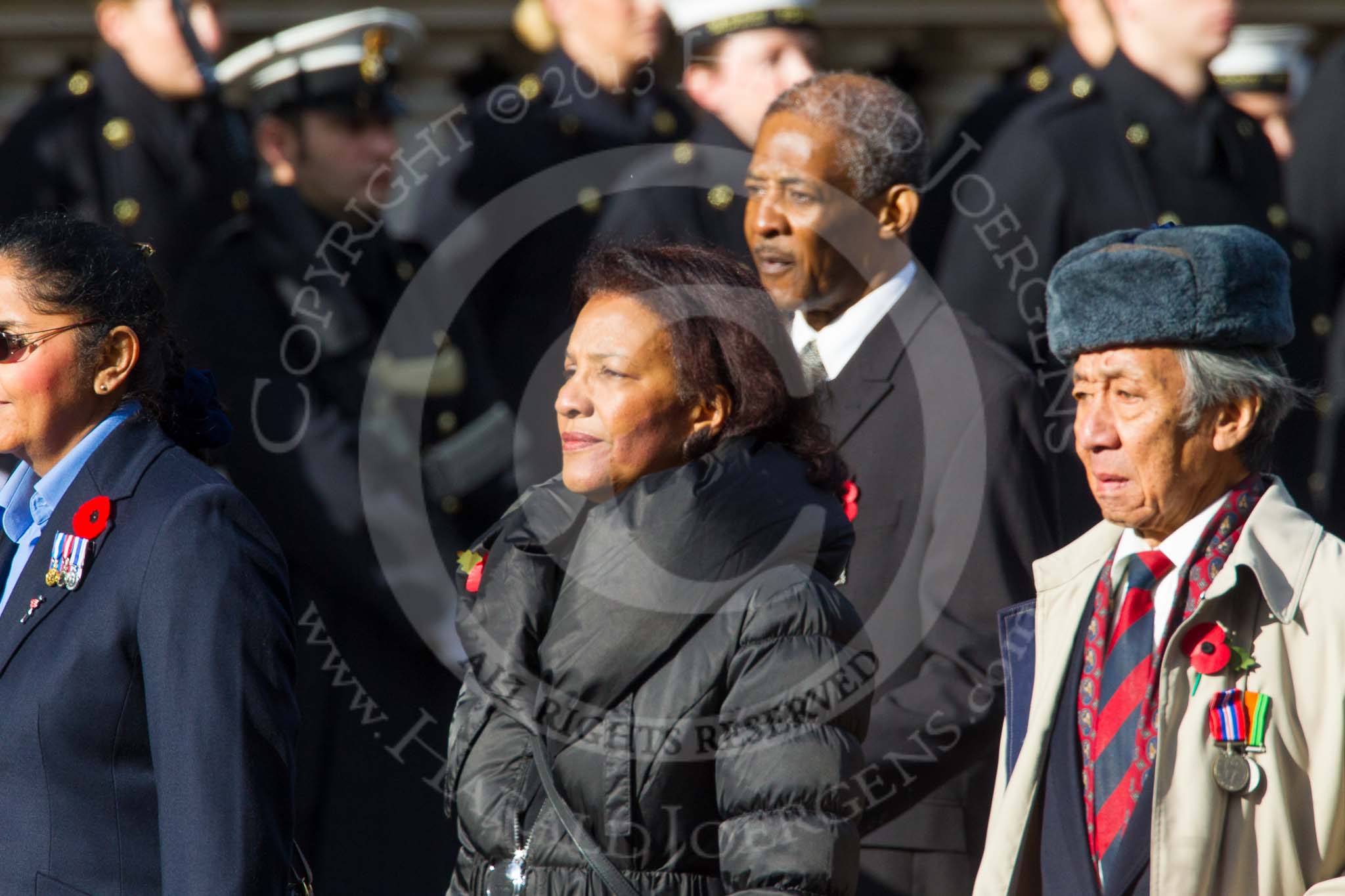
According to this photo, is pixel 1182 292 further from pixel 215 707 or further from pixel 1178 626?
pixel 215 707

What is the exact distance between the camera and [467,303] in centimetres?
532

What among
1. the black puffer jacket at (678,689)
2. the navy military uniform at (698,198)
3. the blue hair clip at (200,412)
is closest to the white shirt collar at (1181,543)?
the black puffer jacket at (678,689)

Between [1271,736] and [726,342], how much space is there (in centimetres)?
100

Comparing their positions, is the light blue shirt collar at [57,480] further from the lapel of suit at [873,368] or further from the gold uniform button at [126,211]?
the gold uniform button at [126,211]

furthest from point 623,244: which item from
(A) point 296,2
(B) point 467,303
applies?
(A) point 296,2

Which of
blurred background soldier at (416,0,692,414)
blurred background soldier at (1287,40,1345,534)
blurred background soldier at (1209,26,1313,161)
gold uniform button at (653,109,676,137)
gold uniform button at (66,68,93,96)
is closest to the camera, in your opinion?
blurred background soldier at (416,0,692,414)

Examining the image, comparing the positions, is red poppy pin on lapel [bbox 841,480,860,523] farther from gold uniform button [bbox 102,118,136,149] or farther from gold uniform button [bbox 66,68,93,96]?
gold uniform button [bbox 66,68,93,96]

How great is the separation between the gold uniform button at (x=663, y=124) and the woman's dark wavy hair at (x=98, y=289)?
2.73 m

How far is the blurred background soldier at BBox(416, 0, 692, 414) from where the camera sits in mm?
5266

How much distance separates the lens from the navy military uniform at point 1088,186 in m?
4.89

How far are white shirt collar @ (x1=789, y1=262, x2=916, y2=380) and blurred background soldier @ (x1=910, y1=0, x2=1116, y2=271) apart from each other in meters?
1.46

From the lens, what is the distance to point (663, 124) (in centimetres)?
553

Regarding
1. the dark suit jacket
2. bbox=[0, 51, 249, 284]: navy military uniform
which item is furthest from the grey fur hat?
bbox=[0, 51, 249, 284]: navy military uniform

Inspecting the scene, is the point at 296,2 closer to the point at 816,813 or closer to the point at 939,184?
the point at 939,184
